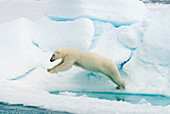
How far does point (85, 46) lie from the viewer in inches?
Answer: 213

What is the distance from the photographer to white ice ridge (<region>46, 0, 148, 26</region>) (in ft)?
18.9

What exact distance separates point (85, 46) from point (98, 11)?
924 mm

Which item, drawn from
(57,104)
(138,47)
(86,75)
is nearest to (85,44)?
(86,75)

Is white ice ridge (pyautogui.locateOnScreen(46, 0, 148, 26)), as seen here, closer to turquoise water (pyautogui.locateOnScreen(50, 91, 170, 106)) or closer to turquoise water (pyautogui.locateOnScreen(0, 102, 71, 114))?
turquoise water (pyautogui.locateOnScreen(50, 91, 170, 106))

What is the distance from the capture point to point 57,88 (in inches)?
188

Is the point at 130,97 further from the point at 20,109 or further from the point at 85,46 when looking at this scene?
the point at 20,109

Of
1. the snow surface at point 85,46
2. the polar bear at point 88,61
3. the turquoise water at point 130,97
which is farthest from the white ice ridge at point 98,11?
the turquoise water at point 130,97

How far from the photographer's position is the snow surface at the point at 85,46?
4.69 meters

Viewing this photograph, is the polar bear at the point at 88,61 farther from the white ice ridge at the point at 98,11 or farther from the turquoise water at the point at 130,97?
the white ice ridge at the point at 98,11

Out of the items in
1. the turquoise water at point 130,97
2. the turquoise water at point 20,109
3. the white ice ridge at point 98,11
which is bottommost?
the turquoise water at point 20,109

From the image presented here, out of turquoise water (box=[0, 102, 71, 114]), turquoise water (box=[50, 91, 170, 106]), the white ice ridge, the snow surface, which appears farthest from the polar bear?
the white ice ridge

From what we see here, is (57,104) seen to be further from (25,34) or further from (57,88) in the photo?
(25,34)

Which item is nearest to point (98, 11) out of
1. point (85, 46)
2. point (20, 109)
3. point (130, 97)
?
point (85, 46)

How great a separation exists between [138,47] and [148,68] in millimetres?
467
